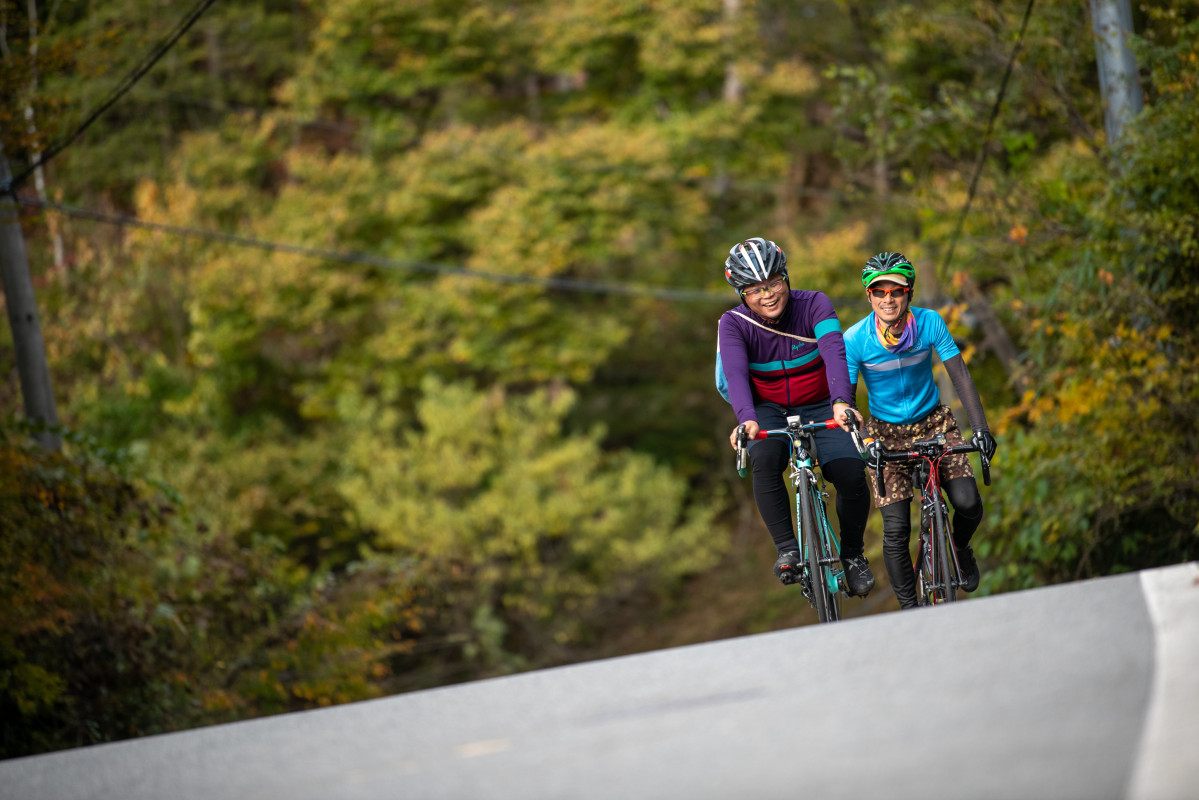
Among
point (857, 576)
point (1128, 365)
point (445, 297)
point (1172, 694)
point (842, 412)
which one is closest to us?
point (1172, 694)

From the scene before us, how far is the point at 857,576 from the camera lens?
643 cm

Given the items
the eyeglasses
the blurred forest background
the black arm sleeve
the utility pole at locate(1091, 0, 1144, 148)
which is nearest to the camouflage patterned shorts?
the black arm sleeve

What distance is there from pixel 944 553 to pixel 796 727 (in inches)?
113

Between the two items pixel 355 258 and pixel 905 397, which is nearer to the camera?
pixel 905 397

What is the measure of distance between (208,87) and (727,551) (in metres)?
16.7

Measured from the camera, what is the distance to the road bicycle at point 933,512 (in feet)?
20.2

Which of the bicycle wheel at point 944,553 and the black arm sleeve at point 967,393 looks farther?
the bicycle wheel at point 944,553

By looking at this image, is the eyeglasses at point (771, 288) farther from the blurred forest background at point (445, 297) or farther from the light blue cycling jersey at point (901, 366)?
the blurred forest background at point (445, 297)

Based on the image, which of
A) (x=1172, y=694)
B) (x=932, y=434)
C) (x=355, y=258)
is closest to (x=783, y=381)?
(x=932, y=434)

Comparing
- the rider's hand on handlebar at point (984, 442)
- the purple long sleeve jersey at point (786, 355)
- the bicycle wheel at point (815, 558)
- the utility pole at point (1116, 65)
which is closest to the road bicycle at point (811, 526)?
the bicycle wheel at point (815, 558)

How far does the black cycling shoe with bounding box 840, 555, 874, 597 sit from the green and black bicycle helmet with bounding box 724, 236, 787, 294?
161cm

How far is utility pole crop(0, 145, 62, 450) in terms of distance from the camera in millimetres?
13352

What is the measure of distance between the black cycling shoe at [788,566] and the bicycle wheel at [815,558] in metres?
0.06

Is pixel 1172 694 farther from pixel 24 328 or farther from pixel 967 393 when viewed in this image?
pixel 24 328
